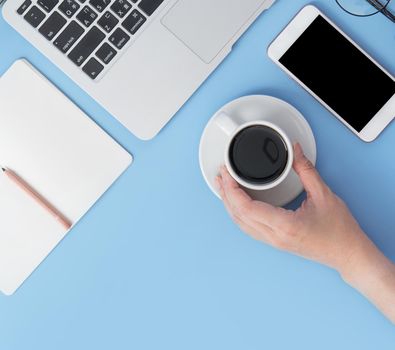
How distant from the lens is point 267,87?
743 mm

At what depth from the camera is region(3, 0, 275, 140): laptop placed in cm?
71

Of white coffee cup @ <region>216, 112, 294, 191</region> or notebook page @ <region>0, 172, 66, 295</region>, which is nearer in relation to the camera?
white coffee cup @ <region>216, 112, 294, 191</region>

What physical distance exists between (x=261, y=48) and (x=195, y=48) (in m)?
0.10

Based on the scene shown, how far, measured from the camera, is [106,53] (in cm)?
72

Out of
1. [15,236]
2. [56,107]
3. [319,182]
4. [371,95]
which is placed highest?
[371,95]

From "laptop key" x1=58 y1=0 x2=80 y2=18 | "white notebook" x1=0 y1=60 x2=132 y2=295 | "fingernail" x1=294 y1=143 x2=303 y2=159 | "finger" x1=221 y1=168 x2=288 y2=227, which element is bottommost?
"white notebook" x1=0 y1=60 x2=132 y2=295

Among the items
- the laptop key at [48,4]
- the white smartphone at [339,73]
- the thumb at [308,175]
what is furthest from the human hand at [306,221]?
the laptop key at [48,4]

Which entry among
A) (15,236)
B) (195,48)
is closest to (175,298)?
(15,236)

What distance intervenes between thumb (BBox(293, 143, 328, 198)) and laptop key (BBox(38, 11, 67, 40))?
0.37 meters

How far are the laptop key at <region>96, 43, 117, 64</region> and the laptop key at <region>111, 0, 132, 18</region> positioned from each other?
5 centimetres

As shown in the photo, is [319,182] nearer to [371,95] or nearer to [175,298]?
[371,95]

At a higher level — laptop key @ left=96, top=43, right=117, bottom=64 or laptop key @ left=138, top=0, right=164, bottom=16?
laptop key @ left=138, top=0, right=164, bottom=16

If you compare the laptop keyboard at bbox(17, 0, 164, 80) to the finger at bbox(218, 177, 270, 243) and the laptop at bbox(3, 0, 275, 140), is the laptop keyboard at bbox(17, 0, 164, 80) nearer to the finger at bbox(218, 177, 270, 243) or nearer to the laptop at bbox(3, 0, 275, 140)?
the laptop at bbox(3, 0, 275, 140)

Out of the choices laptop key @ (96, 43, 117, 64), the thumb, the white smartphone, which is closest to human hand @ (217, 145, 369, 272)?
the thumb
